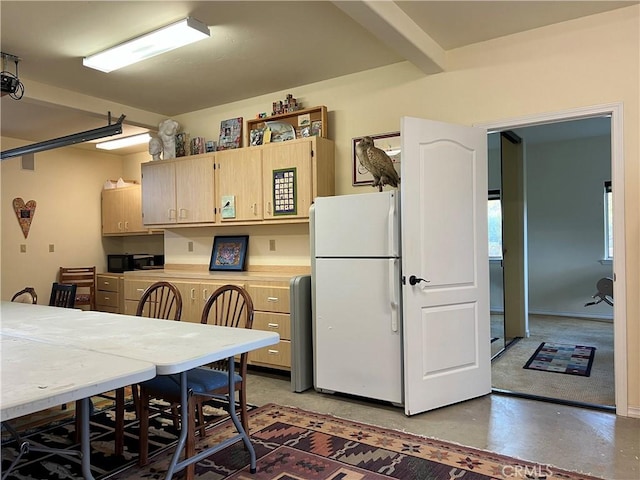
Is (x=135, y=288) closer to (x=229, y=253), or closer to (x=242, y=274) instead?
(x=229, y=253)

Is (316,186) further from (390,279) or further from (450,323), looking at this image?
(450,323)

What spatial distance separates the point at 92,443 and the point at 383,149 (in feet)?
9.78

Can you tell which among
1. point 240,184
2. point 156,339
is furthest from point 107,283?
point 156,339

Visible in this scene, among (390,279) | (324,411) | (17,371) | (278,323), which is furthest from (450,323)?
(17,371)

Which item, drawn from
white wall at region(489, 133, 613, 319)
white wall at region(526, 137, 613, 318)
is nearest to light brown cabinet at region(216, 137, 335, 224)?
white wall at region(489, 133, 613, 319)

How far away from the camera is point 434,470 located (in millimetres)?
2285

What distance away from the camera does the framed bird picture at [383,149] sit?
150 inches

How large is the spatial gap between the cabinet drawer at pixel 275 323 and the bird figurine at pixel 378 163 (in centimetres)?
138

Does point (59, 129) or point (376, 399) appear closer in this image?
point (376, 399)

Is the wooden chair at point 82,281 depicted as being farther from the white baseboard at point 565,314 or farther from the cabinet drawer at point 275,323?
the white baseboard at point 565,314

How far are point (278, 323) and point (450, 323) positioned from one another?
1.45 metres

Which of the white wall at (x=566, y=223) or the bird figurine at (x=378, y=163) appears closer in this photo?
the bird figurine at (x=378, y=163)

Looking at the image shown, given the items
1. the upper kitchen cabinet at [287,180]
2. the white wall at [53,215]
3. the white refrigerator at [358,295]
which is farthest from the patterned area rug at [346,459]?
the white wall at [53,215]

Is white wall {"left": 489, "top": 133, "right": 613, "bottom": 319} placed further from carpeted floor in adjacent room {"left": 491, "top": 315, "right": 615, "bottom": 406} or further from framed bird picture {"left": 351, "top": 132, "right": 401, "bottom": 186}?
framed bird picture {"left": 351, "top": 132, "right": 401, "bottom": 186}
